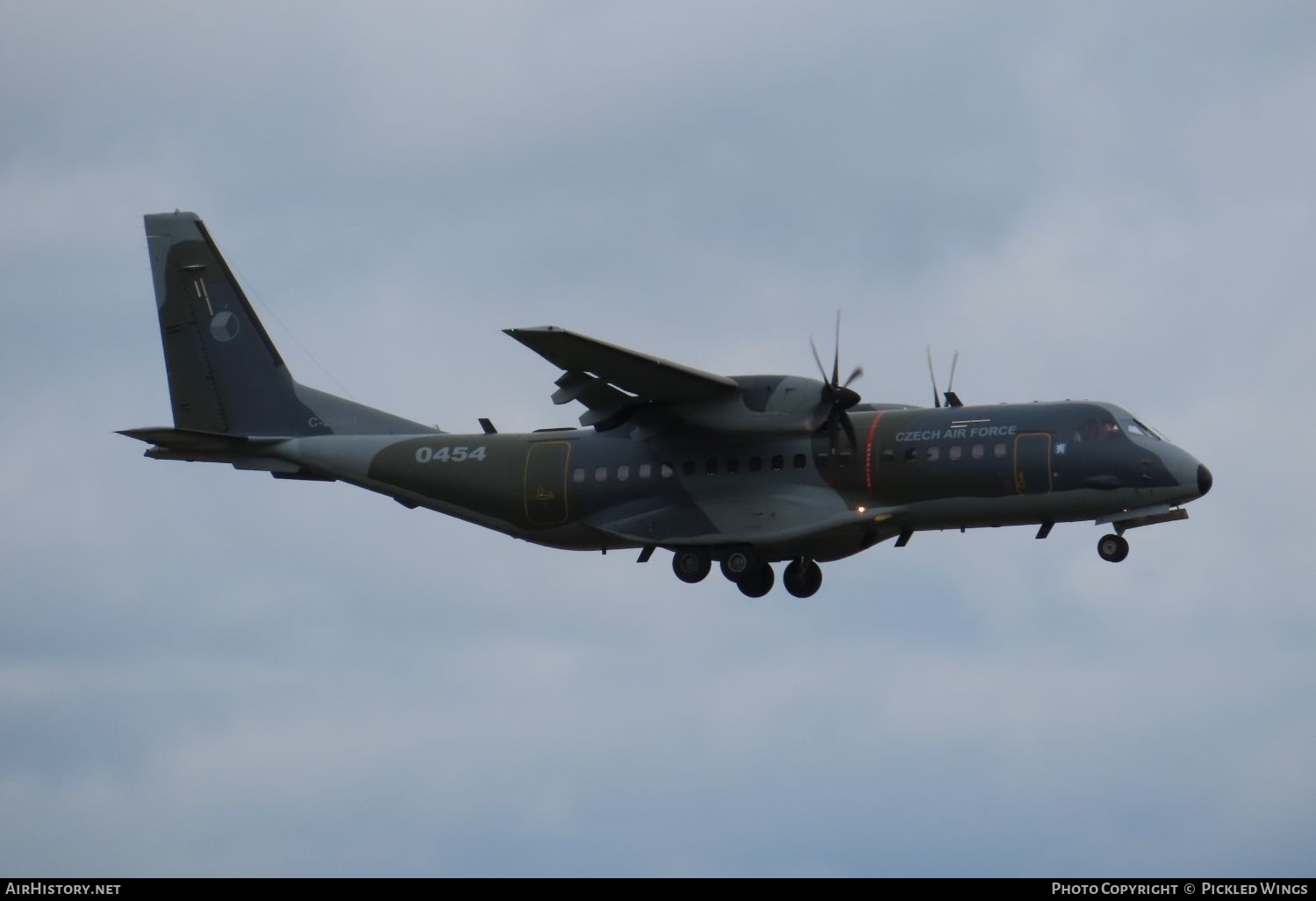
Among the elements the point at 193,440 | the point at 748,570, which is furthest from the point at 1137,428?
the point at 193,440

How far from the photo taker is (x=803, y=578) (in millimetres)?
37750

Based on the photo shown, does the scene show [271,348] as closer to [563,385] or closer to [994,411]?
[563,385]

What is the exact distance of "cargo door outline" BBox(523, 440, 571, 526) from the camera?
123 ft

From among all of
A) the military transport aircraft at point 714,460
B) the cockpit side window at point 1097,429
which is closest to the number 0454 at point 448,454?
the military transport aircraft at point 714,460

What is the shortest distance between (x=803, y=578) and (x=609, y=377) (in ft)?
17.2

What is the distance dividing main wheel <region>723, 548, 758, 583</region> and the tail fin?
272 inches

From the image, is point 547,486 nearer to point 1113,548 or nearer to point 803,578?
point 803,578

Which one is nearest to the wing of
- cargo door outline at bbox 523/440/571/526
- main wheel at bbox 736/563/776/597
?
cargo door outline at bbox 523/440/571/526

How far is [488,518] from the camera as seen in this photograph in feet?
126

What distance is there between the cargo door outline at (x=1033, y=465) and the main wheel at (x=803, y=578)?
4619 millimetres

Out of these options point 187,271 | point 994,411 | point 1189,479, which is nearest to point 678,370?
point 994,411

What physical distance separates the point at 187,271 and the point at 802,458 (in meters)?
13.0

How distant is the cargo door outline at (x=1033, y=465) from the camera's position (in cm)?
3453

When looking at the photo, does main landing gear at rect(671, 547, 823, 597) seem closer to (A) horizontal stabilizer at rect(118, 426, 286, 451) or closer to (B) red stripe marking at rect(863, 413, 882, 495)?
(B) red stripe marking at rect(863, 413, 882, 495)
